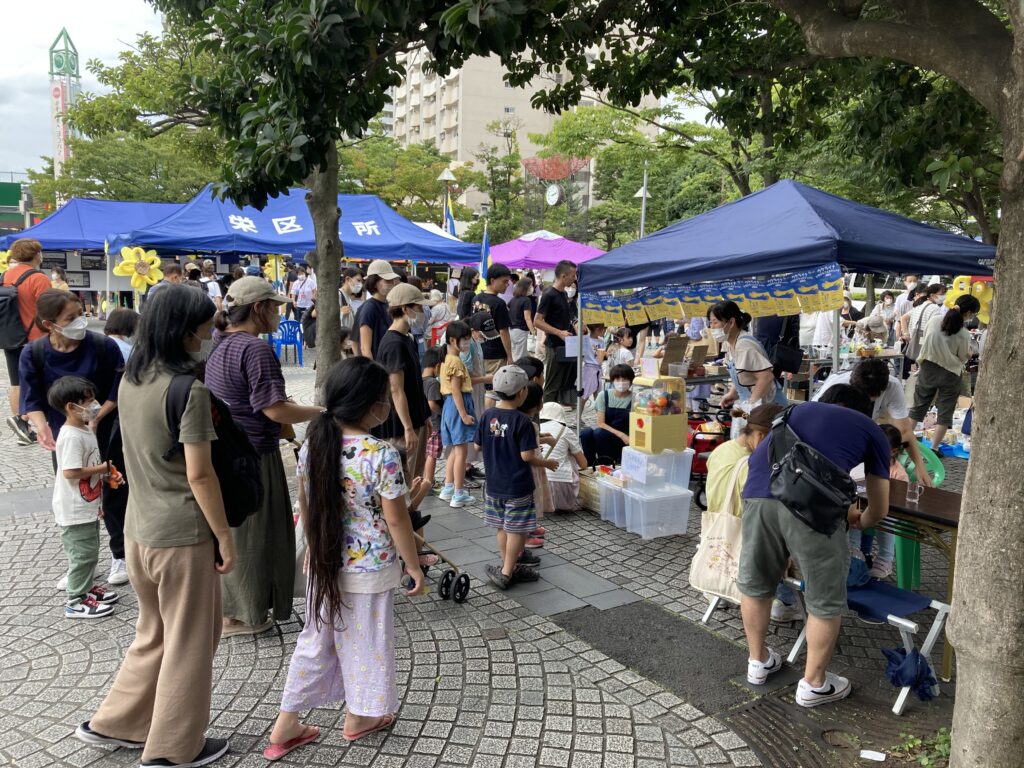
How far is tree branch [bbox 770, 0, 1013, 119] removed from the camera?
2.49 metres

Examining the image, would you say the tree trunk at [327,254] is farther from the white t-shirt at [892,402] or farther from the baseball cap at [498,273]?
the white t-shirt at [892,402]

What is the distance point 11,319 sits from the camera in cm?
718

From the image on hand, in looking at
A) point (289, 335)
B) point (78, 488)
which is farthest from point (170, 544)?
point (289, 335)

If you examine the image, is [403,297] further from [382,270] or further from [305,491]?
[305,491]

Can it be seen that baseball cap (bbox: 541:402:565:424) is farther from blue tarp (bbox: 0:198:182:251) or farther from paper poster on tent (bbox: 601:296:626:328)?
blue tarp (bbox: 0:198:182:251)

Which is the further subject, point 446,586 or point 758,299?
point 758,299

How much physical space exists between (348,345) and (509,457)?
13.6 ft

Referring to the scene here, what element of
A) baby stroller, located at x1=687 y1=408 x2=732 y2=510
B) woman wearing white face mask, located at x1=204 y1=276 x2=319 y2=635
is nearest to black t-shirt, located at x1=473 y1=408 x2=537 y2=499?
woman wearing white face mask, located at x1=204 y1=276 x2=319 y2=635

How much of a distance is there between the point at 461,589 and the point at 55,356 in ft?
9.27

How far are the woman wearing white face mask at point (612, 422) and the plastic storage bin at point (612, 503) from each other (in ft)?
2.61

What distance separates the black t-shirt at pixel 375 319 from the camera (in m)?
5.61

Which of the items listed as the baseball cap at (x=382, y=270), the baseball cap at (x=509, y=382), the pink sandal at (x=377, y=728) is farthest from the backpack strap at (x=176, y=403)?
the baseball cap at (x=382, y=270)

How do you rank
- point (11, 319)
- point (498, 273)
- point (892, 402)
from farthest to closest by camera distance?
point (498, 273) < point (11, 319) < point (892, 402)

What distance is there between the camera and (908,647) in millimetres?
3354
